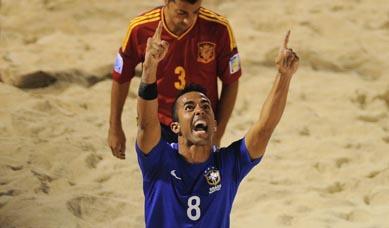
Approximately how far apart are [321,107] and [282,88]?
292 cm

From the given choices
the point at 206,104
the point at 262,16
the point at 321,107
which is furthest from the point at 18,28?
the point at 206,104

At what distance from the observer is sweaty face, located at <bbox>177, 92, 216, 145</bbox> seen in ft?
11.5

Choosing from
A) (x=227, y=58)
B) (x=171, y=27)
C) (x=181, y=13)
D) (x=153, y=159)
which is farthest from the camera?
(x=227, y=58)

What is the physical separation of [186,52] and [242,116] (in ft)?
7.83

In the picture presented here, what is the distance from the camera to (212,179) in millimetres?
3521

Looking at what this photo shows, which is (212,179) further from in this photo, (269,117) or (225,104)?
(225,104)

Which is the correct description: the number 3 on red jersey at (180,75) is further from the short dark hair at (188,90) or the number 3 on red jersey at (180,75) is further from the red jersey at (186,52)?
the short dark hair at (188,90)

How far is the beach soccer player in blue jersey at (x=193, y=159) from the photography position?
11.4 ft

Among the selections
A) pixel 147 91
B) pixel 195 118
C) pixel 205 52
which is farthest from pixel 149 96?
pixel 205 52

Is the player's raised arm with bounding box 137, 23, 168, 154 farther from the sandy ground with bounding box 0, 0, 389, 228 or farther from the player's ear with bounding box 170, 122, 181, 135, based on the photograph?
the sandy ground with bounding box 0, 0, 389, 228

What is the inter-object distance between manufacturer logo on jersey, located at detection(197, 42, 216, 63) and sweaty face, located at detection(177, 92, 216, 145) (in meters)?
0.45

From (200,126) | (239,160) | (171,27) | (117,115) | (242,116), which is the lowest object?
(242,116)

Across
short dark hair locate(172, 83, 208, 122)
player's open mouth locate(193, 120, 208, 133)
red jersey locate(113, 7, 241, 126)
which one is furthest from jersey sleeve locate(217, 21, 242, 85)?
player's open mouth locate(193, 120, 208, 133)

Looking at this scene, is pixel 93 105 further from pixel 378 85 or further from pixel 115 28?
pixel 378 85
